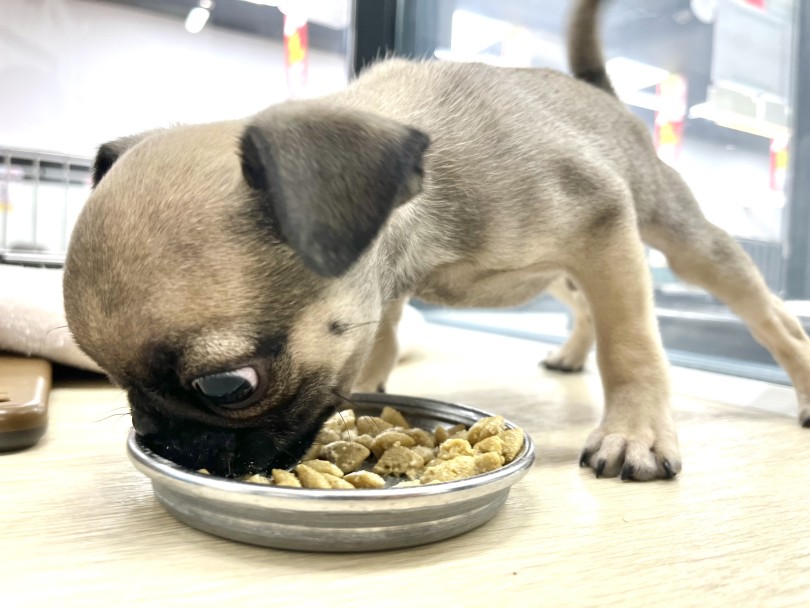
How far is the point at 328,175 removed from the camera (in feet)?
3.88

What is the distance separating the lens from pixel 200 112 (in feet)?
13.7

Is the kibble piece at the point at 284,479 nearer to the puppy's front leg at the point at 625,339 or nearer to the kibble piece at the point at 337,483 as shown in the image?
the kibble piece at the point at 337,483

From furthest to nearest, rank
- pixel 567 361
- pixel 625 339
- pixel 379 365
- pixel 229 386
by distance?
pixel 567 361 → pixel 379 365 → pixel 625 339 → pixel 229 386

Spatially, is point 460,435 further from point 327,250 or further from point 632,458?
point 327,250

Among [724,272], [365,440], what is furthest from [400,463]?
[724,272]

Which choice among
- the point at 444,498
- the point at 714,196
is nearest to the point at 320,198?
the point at 444,498

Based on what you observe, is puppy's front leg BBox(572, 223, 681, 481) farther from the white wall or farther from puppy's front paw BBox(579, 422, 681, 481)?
the white wall

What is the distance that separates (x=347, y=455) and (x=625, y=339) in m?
0.84

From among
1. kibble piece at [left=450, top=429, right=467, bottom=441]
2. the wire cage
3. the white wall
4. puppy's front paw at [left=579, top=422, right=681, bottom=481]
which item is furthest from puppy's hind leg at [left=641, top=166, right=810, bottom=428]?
the wire cage

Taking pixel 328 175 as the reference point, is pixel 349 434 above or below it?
below

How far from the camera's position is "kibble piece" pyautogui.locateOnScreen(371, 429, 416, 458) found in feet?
5.26

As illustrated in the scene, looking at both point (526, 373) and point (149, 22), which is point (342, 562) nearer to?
point (526, 373)

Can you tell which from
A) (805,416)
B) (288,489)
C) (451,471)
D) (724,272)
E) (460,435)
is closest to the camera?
(288,489)

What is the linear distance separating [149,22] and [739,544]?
A: 377 cm
